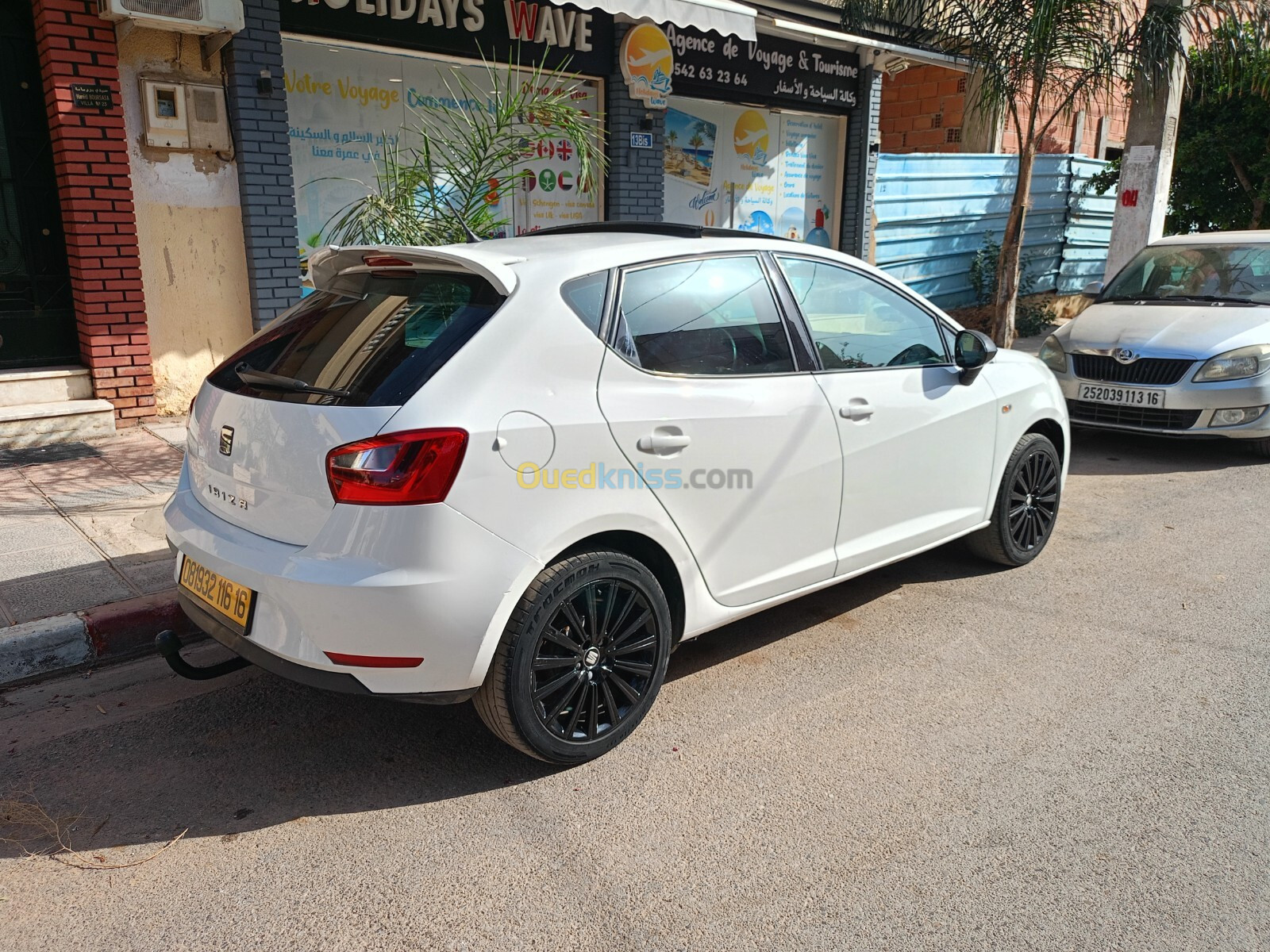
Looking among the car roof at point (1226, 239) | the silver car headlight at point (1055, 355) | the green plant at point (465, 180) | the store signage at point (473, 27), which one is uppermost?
the store signage at point (473, 27)

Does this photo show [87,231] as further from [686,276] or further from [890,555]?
[890,555]

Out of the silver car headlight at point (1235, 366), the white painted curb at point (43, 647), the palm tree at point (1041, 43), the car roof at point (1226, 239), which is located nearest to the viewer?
the white painted curb at point (43, 647)

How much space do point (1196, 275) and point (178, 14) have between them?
806cm

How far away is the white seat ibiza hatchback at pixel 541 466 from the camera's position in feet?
9.46

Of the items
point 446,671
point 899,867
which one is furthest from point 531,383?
point 899,867

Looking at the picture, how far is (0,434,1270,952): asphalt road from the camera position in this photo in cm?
261

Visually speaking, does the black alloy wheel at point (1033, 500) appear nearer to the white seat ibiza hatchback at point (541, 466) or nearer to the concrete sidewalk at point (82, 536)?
the white seat ibiza hatchback at point (541, 466)

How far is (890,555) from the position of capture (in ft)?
14.4

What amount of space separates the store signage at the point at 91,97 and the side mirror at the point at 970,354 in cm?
604

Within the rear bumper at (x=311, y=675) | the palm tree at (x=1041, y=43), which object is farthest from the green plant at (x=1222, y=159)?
the rear bumper at (x=311, y=675)

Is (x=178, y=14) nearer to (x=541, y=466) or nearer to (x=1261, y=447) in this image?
(x=541, y=466)

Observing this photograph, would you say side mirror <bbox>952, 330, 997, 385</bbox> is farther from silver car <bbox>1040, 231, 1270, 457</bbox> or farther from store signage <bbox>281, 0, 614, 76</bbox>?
store signage <bbox>281, 0, 614, 76</bbox>

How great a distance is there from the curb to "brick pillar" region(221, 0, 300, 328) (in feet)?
13.6

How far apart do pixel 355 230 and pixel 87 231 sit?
2.43m
